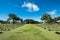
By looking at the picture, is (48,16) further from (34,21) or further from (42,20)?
(34,21)

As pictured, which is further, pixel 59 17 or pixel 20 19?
pixel 20 19

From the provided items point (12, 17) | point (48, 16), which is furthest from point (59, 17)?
point (12, 17)

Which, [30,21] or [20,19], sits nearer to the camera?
[30,21]

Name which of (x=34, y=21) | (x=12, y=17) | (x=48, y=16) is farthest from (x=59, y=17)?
(x=12, y=17)

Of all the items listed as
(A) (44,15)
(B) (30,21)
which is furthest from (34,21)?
(A) (44,15)

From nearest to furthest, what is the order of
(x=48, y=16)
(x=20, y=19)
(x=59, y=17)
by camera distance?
(x=59, y=17) < (x=48, y=16) < (x=20, y=19)

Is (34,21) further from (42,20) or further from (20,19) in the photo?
(20,19)

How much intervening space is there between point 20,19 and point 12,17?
17.7 metres

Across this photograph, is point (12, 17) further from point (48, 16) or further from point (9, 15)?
point (48, 16)

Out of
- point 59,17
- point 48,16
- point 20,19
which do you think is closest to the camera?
point 59,17

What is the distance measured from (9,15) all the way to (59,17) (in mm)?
40490

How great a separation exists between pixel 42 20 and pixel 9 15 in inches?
1097

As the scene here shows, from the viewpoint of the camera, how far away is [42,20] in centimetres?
10194

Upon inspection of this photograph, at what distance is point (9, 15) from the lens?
332 feet
